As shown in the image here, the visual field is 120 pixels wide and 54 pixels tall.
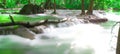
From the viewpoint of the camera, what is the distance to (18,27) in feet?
53.3

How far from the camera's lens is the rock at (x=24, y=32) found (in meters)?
15.5

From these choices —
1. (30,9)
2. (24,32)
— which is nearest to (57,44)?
(24,32)

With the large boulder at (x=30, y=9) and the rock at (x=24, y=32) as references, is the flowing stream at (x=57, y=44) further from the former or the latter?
the large boulder at (x=30, y=9)

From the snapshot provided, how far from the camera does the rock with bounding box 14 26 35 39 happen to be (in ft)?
50.9

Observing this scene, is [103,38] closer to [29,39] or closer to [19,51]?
[29,39]

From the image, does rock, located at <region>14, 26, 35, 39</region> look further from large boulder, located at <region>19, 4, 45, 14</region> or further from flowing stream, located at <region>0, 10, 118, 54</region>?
large boulder, located at <region>19, 4, 45, 14</region>

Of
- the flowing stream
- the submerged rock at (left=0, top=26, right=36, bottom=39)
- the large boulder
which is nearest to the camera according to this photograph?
the flowing stream

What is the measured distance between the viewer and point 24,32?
15.7 meters

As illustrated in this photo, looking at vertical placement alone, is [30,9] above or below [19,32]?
below

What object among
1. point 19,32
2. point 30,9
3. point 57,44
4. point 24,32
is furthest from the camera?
point 30,9

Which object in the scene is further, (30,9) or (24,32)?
(30,9)

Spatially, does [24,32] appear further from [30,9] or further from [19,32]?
[30,9]

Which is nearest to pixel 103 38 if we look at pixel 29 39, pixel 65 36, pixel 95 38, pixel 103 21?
pixel 95 38

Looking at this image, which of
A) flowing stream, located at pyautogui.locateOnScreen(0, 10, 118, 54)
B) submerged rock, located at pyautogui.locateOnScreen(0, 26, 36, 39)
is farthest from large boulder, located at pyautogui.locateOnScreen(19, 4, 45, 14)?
submerged rock, located at pyautogui.locateOnScreen(0, 26, 36, 39)
